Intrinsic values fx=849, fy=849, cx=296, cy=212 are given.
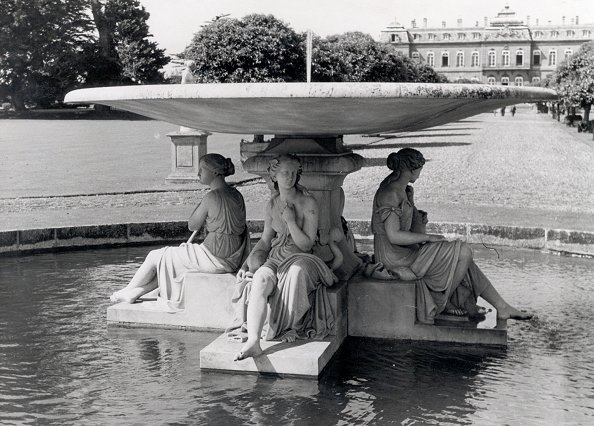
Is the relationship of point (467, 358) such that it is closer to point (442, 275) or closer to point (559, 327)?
point (442, 275)

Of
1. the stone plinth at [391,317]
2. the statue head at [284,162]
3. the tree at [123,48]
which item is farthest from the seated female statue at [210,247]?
the tree at [123,48]

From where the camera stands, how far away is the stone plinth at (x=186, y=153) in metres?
19.8

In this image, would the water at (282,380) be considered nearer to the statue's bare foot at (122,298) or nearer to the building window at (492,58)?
the statue's bare foot at (122,298)

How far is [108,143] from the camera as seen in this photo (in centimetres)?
3525

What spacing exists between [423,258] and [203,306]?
1702 millimetres

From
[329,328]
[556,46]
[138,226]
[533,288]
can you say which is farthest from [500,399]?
[556,46]

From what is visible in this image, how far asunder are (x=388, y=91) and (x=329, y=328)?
184cm

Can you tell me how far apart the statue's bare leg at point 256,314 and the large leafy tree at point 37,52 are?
2209 inches

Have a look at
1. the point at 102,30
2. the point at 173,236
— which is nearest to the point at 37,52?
the point at 102,30

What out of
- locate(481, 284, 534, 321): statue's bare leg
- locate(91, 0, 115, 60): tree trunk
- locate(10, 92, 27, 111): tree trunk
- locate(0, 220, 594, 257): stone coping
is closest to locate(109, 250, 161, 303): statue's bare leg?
locate(481, 284, 534, 321): statue's bare leg

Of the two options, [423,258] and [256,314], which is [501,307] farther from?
[256,314]

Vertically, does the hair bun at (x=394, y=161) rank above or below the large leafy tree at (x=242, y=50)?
below

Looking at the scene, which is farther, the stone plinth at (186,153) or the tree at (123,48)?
the tree at (123,48)

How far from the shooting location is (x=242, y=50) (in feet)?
97.5
